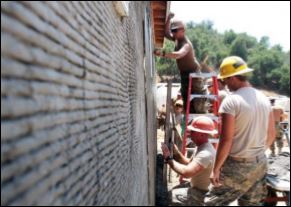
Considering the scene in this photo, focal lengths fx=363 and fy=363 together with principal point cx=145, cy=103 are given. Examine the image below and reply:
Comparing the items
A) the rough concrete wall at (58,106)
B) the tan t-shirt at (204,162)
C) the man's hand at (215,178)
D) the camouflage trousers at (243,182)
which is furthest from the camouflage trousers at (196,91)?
the rough concrete wall at (58,106)

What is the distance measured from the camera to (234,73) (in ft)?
13.6

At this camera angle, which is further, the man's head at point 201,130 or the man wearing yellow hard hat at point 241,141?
the man's head at point 201,130

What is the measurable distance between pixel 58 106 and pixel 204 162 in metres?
3.50

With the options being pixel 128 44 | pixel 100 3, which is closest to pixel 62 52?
pixel 100 3

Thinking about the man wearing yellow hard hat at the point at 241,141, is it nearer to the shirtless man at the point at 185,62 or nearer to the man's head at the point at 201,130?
the man's head at the point at 201,130

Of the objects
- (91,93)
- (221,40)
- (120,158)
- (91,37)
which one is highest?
(221,40)

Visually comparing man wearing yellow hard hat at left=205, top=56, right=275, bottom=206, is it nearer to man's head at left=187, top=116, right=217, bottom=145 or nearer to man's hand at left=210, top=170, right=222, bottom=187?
man's hand at left=210, top=170, right=222, bottom=187

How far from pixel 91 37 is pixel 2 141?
0.96 m

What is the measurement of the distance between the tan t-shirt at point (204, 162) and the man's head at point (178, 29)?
2.72 metres

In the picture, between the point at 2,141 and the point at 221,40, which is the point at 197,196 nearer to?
the point at 2,141

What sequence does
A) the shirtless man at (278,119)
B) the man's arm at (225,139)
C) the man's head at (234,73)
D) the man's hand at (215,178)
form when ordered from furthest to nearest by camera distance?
the shirtless man at (278,119) → the man's head at (234,73) → the man's hand at (215,178) → the man's arm at (225,139)

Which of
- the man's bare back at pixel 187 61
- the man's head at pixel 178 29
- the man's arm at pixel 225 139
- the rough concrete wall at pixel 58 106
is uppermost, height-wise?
the man's head at pixel 178 29

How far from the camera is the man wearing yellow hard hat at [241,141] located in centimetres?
385

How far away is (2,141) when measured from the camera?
2.66 ft
